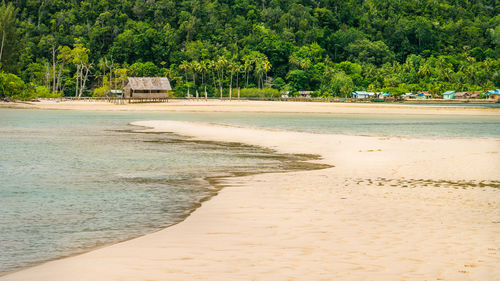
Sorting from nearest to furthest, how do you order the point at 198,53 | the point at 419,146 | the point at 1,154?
the point at 1,154 → the point at 419,146 → the point at 198,53

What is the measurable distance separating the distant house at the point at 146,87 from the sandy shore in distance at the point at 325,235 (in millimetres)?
118456

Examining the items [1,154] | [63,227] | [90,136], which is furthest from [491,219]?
[90,136]

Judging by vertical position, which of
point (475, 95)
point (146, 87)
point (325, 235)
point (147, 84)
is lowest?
point (325, 235)

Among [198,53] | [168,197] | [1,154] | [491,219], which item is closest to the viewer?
[491,219]

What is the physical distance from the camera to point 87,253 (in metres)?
9.59

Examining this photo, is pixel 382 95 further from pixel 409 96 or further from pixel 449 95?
pixel 449 95

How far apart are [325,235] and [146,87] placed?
417ft

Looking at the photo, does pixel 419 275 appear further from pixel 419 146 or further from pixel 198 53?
pixel 198 53

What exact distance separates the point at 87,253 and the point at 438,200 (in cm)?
871

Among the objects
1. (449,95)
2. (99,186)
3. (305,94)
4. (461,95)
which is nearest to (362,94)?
(305,94)

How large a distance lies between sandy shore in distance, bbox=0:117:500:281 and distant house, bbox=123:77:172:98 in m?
118

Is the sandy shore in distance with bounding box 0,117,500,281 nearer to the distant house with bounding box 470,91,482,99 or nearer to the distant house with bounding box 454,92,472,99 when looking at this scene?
the distant house with bounding box 454,92,472,99

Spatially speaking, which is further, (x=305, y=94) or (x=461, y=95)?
(x=461, y=95)

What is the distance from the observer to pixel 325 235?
33.8 feet
